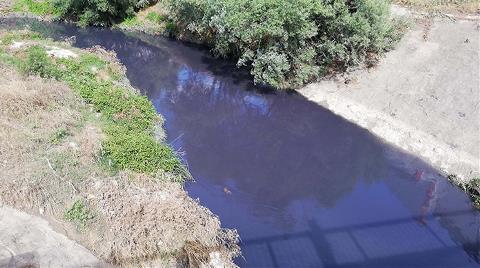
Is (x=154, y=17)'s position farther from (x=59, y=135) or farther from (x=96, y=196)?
(x=96, y=196)

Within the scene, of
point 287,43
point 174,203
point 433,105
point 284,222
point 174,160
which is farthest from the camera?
point 287,43

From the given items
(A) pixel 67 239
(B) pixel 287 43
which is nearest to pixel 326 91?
(B) pixel 287 43

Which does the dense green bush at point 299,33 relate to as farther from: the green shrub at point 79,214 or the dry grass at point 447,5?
the green shrub at point 79,214

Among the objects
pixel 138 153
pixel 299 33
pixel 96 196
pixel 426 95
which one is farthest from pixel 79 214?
pixel 426 95

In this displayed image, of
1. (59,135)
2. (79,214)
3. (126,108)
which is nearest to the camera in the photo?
(79,214)

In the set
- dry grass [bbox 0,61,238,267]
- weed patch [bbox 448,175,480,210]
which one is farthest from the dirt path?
weed patch [bbox 448,175,480,210]

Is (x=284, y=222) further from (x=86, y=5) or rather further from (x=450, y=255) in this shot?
(x=86, y=5)
